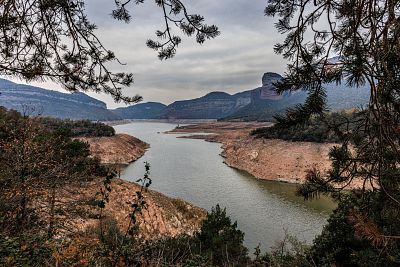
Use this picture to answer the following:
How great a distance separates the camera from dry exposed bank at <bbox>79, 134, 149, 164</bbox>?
152ft

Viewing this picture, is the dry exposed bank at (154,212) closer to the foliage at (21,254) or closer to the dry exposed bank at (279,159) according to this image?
the foliage at (21,254)

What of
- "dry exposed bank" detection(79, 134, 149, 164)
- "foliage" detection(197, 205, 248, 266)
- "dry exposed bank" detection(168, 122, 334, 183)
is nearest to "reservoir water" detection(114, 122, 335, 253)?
"dry exposed bank" detection(168, 122, 334, 183)

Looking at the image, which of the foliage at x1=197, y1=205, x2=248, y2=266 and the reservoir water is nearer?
the foliage at x1=197, y1=205, x2=248, y2=266

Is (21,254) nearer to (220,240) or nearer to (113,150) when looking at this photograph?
(220,240)

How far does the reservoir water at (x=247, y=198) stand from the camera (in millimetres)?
19359

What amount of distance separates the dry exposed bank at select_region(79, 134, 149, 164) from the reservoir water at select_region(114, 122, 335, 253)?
394 centimetres

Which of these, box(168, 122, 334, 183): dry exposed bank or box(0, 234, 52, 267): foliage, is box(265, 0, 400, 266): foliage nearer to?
box(0, 234, 52, 267): foliage

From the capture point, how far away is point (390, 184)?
9.39ft

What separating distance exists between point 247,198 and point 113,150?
28.0 metres

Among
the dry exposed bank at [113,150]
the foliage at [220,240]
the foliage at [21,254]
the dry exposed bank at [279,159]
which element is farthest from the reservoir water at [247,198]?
the foliage at [21,254]

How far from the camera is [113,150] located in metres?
48.9

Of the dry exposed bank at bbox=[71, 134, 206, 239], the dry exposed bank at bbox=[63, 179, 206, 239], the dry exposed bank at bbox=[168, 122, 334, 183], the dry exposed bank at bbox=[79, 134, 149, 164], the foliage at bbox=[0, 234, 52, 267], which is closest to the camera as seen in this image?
the foliage at bbox=[0, 234, 52, 267]

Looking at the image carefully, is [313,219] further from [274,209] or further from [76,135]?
[76,135]

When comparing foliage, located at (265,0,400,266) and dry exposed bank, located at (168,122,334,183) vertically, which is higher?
foliage, located at (265,0,400,266)
